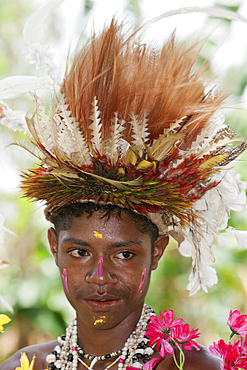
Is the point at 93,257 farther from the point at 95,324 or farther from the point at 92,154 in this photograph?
the point at 92,154

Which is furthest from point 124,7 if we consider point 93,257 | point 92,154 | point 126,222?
point 93,257

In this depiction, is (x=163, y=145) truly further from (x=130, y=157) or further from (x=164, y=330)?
(x=164, y=330)

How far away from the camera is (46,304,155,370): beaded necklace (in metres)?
1.73

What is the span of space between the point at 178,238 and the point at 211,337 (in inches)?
134

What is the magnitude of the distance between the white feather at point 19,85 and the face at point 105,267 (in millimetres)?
626

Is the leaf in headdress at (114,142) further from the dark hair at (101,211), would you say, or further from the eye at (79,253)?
the eye at (79,253)

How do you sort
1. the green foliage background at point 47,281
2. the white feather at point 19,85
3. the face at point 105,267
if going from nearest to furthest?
the face at point 105,267 → the white feather at point 19,85 → the green foliage background at point 47,281

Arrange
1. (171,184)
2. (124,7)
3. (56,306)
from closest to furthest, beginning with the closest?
(171,184)
(124,7)
(56,306)

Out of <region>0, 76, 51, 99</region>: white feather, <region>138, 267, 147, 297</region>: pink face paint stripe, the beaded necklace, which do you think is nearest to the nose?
<region>138, 267, 147, 297</region>: pink face paint stripe

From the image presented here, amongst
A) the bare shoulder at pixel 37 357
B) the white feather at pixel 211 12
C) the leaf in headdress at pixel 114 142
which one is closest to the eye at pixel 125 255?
the leaf in headdress at pixel 114 142

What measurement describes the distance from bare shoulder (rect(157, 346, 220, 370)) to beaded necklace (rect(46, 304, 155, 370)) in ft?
0.24

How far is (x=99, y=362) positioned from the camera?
1810mm

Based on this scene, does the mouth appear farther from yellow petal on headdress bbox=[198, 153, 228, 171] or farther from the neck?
yellow petal on headdress bbox=[198, 153, 228, 171]

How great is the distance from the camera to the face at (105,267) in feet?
5.30
